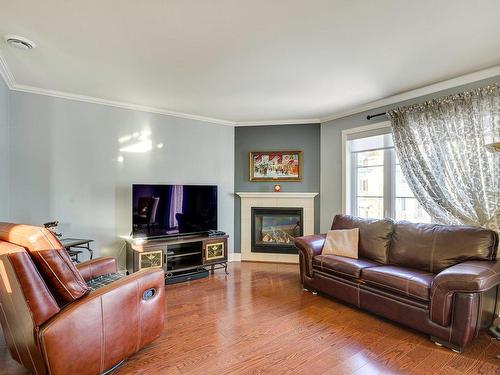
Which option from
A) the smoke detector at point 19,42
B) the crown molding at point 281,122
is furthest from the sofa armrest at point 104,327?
the crown molding at point 281,122

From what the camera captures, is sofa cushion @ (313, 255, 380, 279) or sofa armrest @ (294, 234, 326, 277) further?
sofa armrest @ (294, 234, 326, 277)

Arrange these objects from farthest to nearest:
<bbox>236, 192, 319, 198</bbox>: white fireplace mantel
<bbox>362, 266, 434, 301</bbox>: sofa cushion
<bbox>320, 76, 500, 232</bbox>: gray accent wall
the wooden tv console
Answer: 1. <bbox>236, 192, 319, 198</bbox>: white fireplace mantel
2. <bbox>320, 76, 500, 232</bbox>: gray accent wall
3. the wooden tv console
4. <bbox>362, 266, 434, 301</bbox>: sofa cushion

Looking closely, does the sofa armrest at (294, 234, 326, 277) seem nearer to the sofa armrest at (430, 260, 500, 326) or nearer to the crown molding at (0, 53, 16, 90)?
the sofa armrest at (430, 260, 500, 326)

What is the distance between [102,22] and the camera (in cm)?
195

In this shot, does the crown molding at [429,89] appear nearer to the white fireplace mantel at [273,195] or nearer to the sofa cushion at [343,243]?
the white fireplace mantel at [273,195]

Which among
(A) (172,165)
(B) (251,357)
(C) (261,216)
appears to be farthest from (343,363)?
(A) (172,165)

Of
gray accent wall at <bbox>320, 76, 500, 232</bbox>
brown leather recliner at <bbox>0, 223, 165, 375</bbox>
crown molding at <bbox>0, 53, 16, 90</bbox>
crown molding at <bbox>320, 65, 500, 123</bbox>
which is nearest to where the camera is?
brown leather recliner at <bbox>0, 223, 165, 375</bbox>

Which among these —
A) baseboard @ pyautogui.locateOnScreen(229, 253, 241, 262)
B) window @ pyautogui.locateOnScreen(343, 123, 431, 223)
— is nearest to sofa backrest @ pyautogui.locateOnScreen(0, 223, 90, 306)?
baseboard @ pyautogui.locateOnScreen(229, 253, 241, 262)

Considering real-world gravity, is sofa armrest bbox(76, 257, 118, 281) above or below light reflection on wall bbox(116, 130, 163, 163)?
below

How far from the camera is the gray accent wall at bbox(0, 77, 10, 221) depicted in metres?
2.87

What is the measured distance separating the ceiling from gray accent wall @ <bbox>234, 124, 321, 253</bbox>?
1135 mm

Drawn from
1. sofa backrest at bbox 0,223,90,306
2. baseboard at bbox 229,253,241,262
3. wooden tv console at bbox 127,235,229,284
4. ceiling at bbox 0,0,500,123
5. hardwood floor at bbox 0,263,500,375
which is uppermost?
ceiling at bbox 0,0,500,123

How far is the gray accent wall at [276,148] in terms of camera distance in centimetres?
462

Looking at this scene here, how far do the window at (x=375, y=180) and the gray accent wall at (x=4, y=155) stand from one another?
431cm
